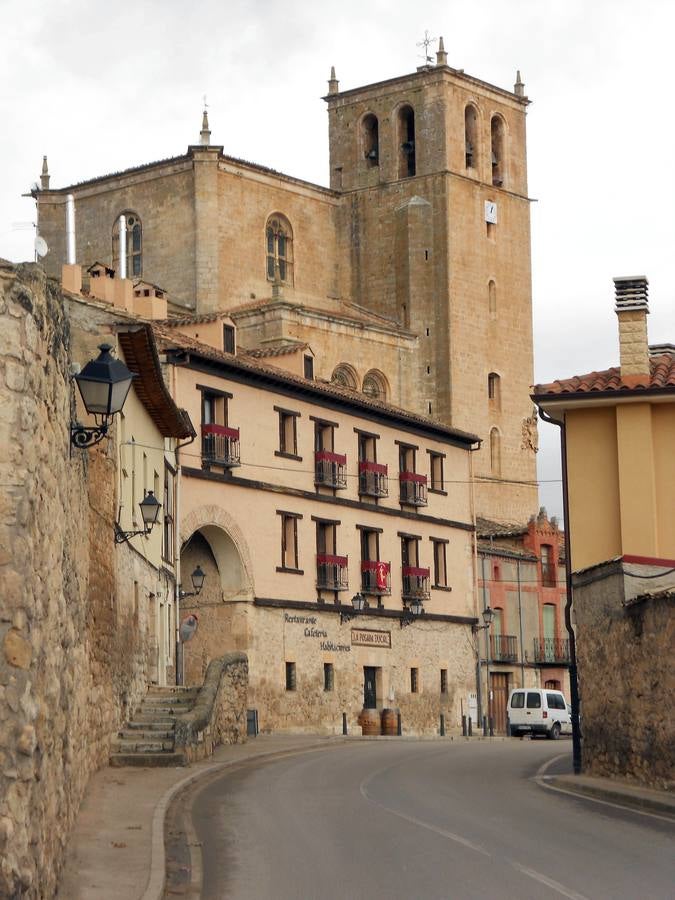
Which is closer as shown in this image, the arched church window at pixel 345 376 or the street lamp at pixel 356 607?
the street lamp at pixel 356 607

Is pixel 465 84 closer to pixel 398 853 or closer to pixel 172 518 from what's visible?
pixel 172 518

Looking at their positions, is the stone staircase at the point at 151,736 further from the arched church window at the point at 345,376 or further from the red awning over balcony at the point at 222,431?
the arched church window at the point at 345,376

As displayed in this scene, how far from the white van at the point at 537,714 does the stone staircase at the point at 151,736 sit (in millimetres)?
Result: 23453

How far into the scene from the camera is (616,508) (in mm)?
27594

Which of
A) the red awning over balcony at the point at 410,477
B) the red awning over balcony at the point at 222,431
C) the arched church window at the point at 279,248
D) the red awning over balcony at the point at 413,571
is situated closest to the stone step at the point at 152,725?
the red awning over balcony at the point at 222,431

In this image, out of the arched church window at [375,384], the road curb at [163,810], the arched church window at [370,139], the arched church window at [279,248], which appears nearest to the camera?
the road curb at [163,810]

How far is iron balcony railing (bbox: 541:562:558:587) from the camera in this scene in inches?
2566

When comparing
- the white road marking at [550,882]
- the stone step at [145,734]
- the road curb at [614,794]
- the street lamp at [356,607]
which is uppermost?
the street lamp at [356,607]

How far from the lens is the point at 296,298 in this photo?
79438 millimetres

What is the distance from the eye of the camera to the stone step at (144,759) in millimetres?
23703

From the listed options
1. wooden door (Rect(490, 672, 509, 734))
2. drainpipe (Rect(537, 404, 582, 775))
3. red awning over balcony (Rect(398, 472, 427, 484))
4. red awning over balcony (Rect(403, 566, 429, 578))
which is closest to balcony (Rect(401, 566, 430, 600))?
red awning over balcony (Rect(403, 566, 429, 578))

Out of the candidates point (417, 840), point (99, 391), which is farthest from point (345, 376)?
point (99, 391)

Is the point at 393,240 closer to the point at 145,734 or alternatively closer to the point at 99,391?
the point at 145,734

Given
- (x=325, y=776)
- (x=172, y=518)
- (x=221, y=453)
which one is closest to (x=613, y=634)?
(x=325, y=776)
